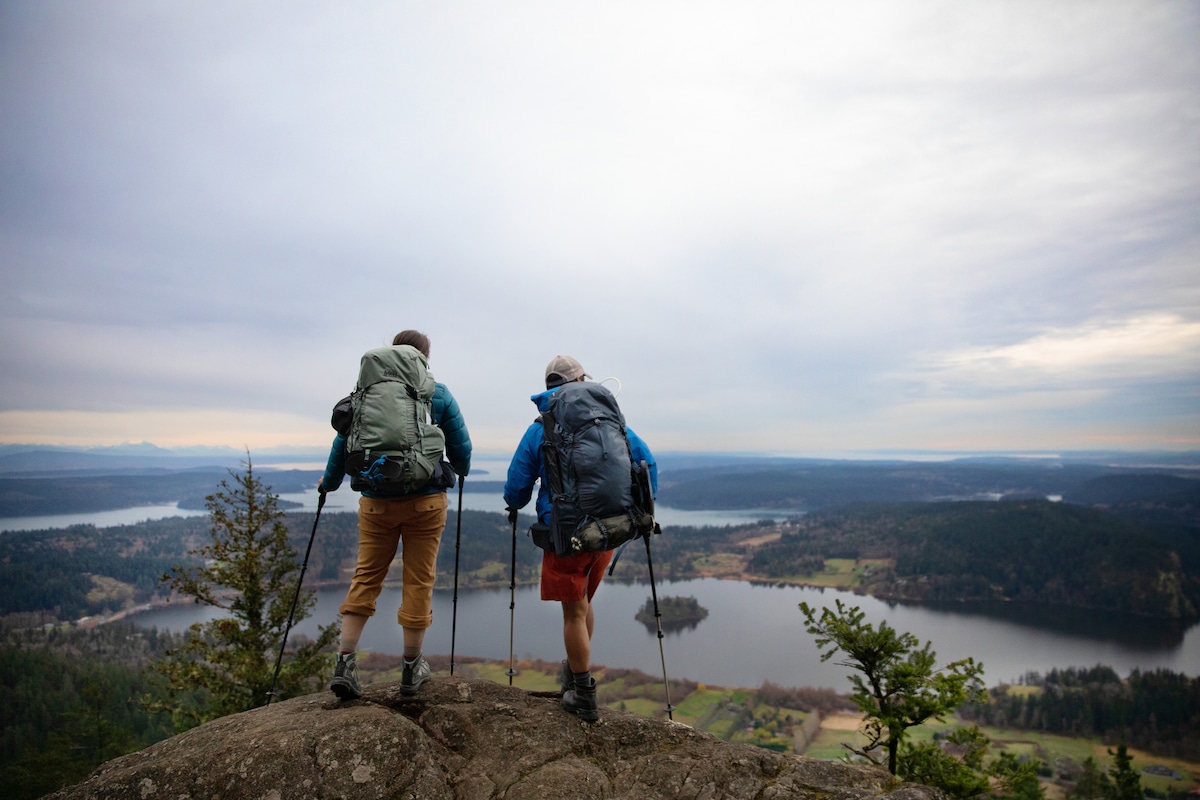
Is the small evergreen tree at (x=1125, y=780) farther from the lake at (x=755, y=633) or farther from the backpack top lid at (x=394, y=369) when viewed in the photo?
the backpack top lid at (x=394, y=369)

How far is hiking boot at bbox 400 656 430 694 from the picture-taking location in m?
4.32

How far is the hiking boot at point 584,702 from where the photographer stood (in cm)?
434

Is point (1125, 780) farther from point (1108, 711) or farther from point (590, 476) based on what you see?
point (1108, 711)

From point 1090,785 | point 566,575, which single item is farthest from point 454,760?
point 1090,785

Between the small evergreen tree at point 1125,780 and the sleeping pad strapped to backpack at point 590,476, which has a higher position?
the sleeping pad strapped to backpack at point 590,476

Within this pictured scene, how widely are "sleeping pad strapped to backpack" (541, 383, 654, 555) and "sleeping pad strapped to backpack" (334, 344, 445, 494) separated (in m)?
0.87

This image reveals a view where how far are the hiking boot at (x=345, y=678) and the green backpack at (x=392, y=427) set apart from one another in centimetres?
131

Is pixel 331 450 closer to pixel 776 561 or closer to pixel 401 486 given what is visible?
pixel 401 486

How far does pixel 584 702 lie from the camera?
14.3 ft

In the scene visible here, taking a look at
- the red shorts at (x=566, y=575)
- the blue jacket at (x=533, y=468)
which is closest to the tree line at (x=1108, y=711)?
the red shorts at (x=566, y=575)

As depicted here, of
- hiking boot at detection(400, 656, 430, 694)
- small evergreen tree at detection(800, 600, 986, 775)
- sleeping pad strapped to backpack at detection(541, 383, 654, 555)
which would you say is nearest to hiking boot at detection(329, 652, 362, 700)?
hiking boot at detection(400, 656, 430, 694)

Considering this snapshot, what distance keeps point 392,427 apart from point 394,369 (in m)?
0.46

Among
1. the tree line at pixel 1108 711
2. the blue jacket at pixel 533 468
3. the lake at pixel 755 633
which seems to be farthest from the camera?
the lake at pixel 755 633

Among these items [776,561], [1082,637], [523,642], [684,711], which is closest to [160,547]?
[523,642]
